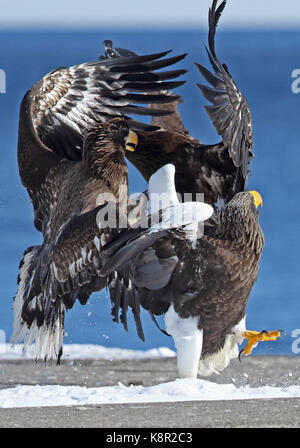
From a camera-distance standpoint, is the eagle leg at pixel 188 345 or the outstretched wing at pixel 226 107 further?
the outstretched wing at pixel 226 107

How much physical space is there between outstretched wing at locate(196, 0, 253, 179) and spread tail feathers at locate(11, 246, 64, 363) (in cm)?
146

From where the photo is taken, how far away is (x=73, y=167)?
23.3ft

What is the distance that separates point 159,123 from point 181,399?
2568mm

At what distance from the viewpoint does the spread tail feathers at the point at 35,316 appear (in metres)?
6.68

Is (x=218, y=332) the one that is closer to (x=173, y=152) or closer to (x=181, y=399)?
(x=181, y=399)

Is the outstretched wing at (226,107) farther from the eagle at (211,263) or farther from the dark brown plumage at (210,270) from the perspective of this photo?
the dark brown plumage at (210,270)

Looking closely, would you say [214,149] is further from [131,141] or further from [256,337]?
[256,337]

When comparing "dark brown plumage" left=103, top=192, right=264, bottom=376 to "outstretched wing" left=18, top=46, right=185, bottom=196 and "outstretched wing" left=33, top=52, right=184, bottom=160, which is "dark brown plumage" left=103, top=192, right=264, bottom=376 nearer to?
"outstretched wing" left=18, top=46, right=185, bottom=196

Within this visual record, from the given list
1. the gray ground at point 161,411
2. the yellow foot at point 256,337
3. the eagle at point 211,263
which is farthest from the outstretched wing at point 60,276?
the yellow foot at point 256,337

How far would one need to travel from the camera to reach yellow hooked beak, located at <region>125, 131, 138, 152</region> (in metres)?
6.80

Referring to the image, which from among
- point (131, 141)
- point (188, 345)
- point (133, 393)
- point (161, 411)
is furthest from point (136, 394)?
point (131, 141)

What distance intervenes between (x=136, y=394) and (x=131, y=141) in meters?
1.73

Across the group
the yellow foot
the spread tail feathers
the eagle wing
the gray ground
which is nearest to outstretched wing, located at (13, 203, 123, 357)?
the spread tail feathers

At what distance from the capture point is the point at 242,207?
20.8 feet
